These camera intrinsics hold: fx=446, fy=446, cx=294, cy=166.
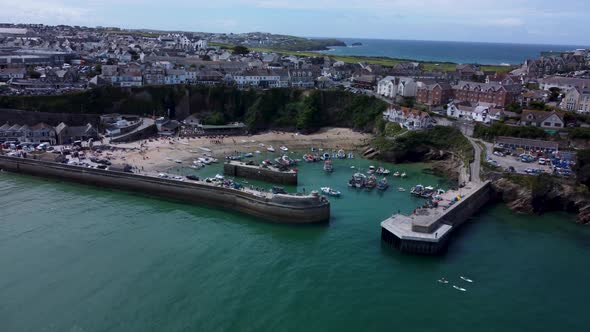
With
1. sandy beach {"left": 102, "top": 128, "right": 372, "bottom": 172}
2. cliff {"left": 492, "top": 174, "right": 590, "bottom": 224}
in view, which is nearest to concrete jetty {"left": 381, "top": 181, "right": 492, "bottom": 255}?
cliff {"left": 492, "top": 174, "right": 590, "bottom": 224}

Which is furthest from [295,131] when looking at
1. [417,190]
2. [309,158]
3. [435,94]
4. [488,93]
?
[488,93]

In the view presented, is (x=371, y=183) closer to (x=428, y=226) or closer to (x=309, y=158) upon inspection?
(x=309, y=158)

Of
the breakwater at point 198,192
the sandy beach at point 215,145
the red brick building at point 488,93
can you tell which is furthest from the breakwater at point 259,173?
the red brick building at point 488,93

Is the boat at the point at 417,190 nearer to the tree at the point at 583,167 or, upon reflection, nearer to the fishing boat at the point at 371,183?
the fishing boat at the point at 371,183

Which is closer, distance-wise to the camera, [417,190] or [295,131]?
[417,190]

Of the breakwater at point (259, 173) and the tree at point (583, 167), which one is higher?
the tree at point (583, 167)

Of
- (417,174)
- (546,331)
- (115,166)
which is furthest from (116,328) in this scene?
(417,174)

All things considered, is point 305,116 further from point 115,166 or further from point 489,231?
point 489,231
